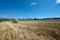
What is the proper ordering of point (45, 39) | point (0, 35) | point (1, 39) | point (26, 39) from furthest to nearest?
point (45, 39)
point (26, 39)
point (0, 35)
point (1, 39)

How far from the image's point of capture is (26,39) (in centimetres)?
1309

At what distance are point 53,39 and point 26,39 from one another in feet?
14.0

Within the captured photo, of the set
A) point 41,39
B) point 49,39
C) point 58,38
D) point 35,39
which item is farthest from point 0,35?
point 58,38

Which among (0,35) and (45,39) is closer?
(0,35)

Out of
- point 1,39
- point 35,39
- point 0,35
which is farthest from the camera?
point 35,39

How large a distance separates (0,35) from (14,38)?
1629 millimetres

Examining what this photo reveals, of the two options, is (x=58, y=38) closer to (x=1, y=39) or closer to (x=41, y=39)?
(x=41, y=39)

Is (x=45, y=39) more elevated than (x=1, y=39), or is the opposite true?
(x=1, y=39)

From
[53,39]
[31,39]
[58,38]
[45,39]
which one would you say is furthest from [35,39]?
[58,38]

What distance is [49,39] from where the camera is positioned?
15.0 meters

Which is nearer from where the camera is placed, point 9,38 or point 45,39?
point 9,38

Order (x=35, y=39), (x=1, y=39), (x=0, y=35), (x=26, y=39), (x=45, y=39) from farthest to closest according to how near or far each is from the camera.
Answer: (x=45, y=39)
(x=35, y=39)
(x=26, y=39)
(x=0, y=35)
(x=1, y=39)

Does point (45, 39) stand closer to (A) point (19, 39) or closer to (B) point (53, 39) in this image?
(B) point (53, 39)

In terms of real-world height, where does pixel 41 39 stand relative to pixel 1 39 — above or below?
below
